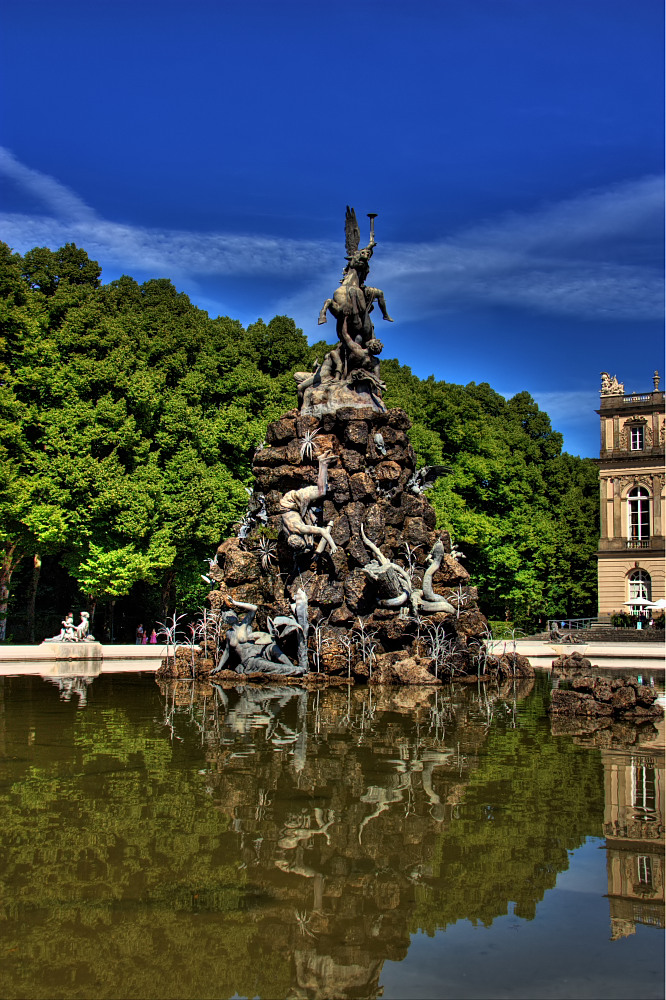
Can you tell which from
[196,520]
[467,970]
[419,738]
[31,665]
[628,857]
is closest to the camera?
[467,970]

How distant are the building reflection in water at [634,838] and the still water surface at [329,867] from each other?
0.02m

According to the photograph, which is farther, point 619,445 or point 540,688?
point 619,445

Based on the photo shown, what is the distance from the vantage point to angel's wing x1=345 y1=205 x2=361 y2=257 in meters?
28.7

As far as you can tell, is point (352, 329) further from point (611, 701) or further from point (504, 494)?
point (504, 494)

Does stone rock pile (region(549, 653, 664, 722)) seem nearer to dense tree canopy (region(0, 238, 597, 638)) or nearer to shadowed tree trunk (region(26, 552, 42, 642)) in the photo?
dense tree canopy (region(0, 238, 597, 638))

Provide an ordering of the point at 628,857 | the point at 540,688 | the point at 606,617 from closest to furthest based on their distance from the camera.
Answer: the point at 628,857 → the point at 540,688 → the point at 606,617

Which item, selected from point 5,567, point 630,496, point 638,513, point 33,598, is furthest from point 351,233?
point 638,513

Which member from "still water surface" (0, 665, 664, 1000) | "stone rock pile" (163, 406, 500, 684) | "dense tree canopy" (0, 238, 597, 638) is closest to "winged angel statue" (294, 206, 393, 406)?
"stone rock pile" (163, 406, 500, 684)

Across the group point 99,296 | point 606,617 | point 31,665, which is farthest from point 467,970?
point 606,617

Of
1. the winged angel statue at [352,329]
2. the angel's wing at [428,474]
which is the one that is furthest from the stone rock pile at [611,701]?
the winged angel statue at [352,329]

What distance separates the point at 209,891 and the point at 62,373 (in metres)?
30.7

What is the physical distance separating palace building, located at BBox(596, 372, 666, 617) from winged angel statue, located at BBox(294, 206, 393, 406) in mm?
28819

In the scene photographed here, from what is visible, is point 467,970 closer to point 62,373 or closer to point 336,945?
point 336,945

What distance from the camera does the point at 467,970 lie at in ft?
17.3
